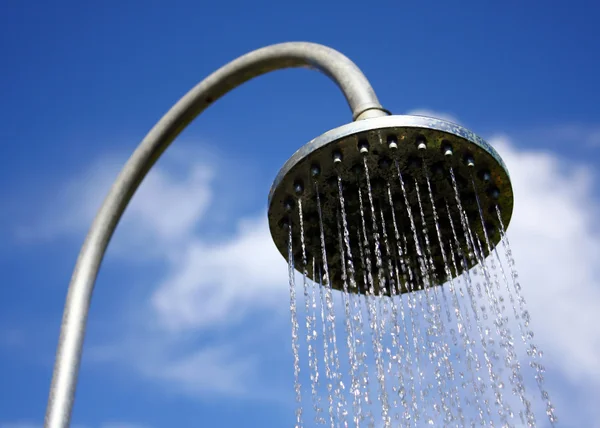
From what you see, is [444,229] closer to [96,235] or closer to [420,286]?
[420,286]

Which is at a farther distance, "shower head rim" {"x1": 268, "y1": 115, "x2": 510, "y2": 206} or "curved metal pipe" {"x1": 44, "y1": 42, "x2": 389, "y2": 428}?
"shower head rim" {"x1": 268, "y1": 115, "x2": 510, "y2": 206}

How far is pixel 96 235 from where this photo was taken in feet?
17.0

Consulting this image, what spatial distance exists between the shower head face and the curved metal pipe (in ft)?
1.31

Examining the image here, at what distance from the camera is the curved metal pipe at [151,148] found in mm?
4359

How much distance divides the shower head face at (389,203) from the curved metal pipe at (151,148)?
1.31 ft

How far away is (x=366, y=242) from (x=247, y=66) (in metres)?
1.83

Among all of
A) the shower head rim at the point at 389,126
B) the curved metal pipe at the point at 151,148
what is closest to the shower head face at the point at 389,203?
the shower head rim at the point at 389,126

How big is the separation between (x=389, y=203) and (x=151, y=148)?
1.99 metres

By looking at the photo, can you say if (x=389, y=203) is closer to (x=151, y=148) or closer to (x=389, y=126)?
(x=389, y=126)

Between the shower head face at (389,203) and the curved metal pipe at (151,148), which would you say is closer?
the curved metal pipe at (151,148)

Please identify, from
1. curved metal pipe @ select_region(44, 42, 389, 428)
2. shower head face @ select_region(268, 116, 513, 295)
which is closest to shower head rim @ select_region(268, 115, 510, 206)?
shower head face @ select_region(268, 116, 513, 295)

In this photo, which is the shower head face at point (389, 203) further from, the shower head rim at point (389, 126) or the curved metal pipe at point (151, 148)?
the curved metal pipe at point (151, 148)

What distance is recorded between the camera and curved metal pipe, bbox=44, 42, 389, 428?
4359mm

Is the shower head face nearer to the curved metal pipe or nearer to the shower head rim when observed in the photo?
the shower head rim
